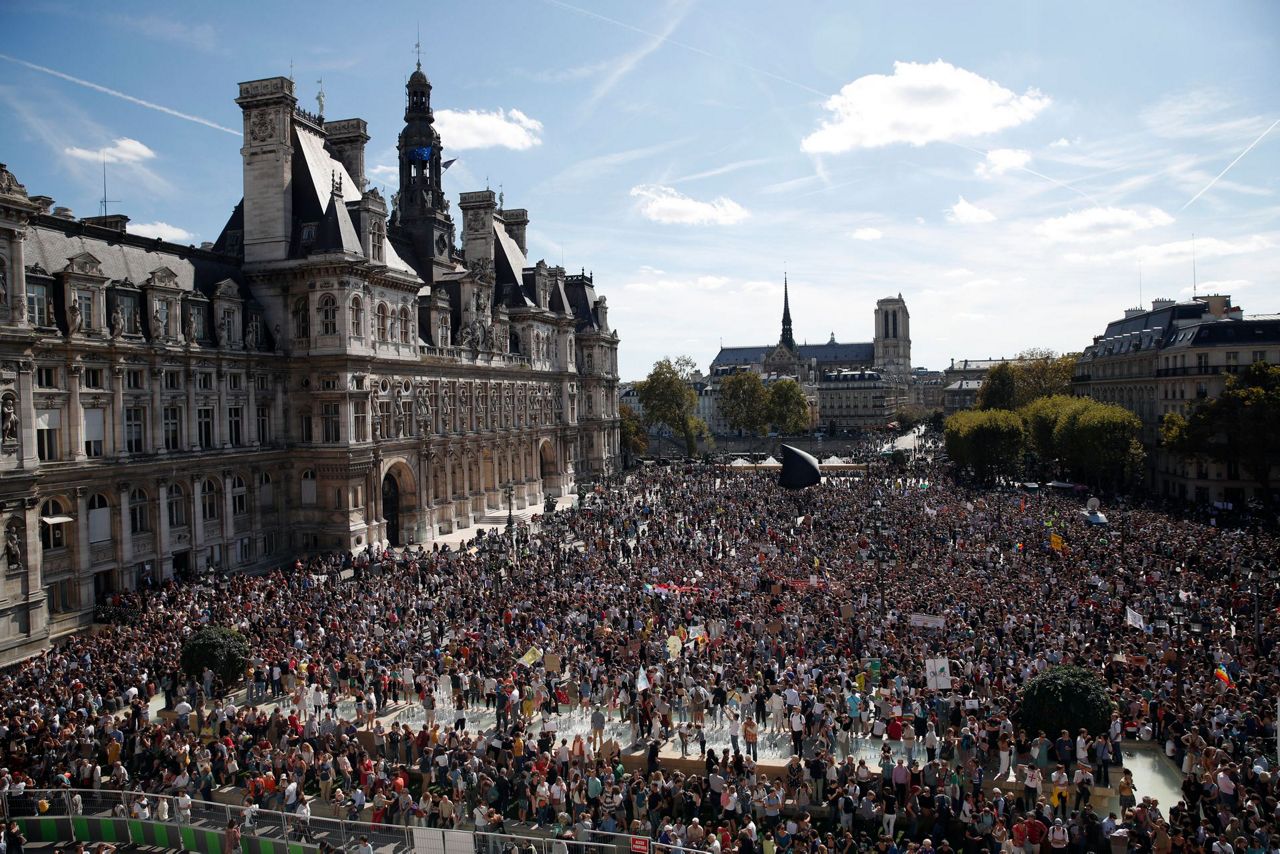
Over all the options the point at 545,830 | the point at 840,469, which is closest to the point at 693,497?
the point at 840,469

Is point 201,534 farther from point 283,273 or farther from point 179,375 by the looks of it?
point 283,273

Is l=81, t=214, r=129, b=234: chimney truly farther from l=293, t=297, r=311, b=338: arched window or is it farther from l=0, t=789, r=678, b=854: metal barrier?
l=0, t=789, r=678, b=854: metal barrier

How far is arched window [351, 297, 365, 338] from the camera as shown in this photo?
47991mm

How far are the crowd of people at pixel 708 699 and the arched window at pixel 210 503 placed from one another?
426 centimetres

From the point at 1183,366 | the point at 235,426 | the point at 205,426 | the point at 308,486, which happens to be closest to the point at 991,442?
the point at 1183,366

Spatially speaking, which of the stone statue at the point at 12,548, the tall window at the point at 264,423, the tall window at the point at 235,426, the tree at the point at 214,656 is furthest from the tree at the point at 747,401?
the tree at the point at 214,656

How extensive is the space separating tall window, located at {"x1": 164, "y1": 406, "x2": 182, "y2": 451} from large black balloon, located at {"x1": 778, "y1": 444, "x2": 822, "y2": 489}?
111 ft

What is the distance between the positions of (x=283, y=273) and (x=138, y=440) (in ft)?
42.5

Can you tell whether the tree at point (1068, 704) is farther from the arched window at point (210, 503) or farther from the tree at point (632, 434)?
the tree at point (632, 434)

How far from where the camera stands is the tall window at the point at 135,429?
37625 millimetres

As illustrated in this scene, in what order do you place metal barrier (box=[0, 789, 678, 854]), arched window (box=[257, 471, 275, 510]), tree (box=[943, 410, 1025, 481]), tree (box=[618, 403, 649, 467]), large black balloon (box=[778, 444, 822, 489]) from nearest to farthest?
1. metal barrier (box=[0, 789, 678, 854])
2. arched window (box=[257, 471, 275, 510])
3. large black balloon (box=[778, 444, 822, 489])
4. tree (box=[943, 410, 1025, 481])
5. tree (box=[618, 403, 649, 467])

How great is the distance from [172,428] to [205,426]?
204 cm

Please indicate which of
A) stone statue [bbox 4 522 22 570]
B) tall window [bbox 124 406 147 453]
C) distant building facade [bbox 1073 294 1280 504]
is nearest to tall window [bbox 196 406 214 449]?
tall window [bbox 124 406 147 453]

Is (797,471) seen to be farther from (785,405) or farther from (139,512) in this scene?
(785,405)
